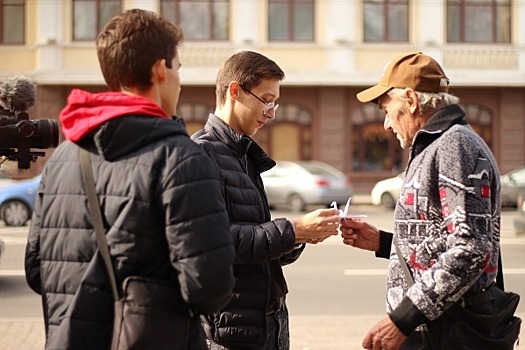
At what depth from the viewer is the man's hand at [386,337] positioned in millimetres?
3232

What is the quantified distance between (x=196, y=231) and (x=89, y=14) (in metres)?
30.1

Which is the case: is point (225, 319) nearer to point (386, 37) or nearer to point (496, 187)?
point (496, 187)

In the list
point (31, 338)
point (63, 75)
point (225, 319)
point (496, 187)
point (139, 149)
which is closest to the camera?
point (139, 149)

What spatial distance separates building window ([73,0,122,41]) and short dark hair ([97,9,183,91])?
29.6 meters

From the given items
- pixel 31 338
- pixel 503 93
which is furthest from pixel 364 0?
pixel 31 338

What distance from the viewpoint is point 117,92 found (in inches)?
107

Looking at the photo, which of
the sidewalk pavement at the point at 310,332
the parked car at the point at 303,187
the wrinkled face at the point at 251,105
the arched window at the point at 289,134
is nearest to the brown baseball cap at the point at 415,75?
the wrinkled face at the point at 251,105

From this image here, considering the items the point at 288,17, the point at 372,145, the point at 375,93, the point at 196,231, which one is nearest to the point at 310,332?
the point at 375,93

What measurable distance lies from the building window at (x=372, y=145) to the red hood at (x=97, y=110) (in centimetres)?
2949

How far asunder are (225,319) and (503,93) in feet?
99.3

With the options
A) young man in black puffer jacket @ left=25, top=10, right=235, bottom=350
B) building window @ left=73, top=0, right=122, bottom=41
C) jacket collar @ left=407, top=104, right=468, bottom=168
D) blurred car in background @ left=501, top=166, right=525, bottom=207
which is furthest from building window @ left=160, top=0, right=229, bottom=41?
young man in black puffer jacket @ left=25, top=10, right=235, bottom=350

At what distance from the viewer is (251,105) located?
12.7 ft

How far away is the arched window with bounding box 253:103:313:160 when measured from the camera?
31.9 metres

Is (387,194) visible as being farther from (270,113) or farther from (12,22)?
(270,113)
